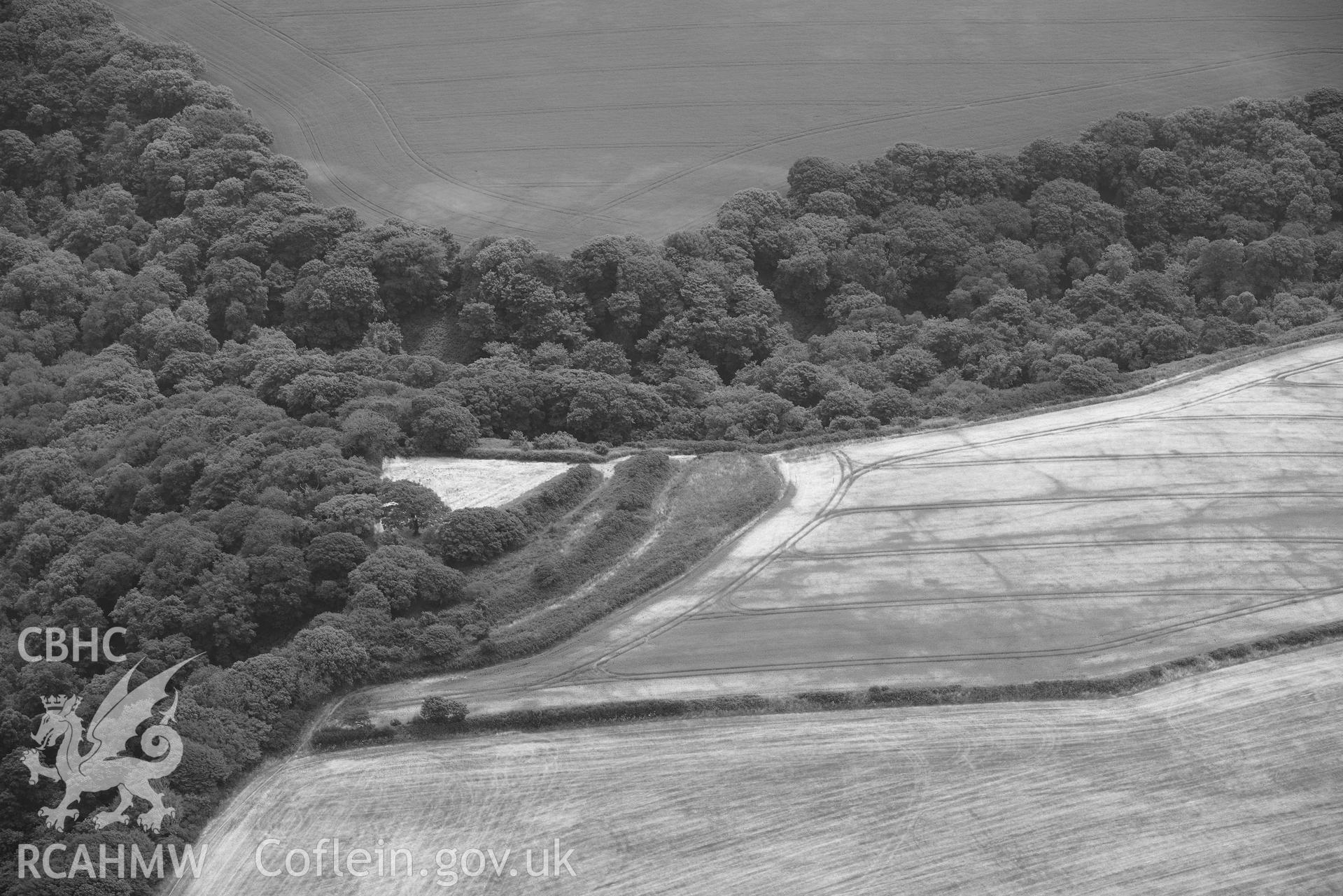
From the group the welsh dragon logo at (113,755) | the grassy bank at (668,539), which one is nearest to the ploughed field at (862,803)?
the welsh dragon logo at (113,755)

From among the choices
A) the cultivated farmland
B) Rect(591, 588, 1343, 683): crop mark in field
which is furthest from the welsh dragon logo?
the cultivated farmland

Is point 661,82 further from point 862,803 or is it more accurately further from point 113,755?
point 113,755

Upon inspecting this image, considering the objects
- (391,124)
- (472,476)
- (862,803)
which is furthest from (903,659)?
(391,124)

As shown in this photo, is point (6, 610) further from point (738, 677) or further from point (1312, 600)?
point (1312, 600)

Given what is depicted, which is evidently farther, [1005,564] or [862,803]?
[1005,564]

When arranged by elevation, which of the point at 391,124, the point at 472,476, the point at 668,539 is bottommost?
the point at 668,539

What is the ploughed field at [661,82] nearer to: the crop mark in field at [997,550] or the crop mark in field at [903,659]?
the crop mark in field at [997,550]

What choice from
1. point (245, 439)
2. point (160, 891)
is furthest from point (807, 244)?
point (160, 891)
